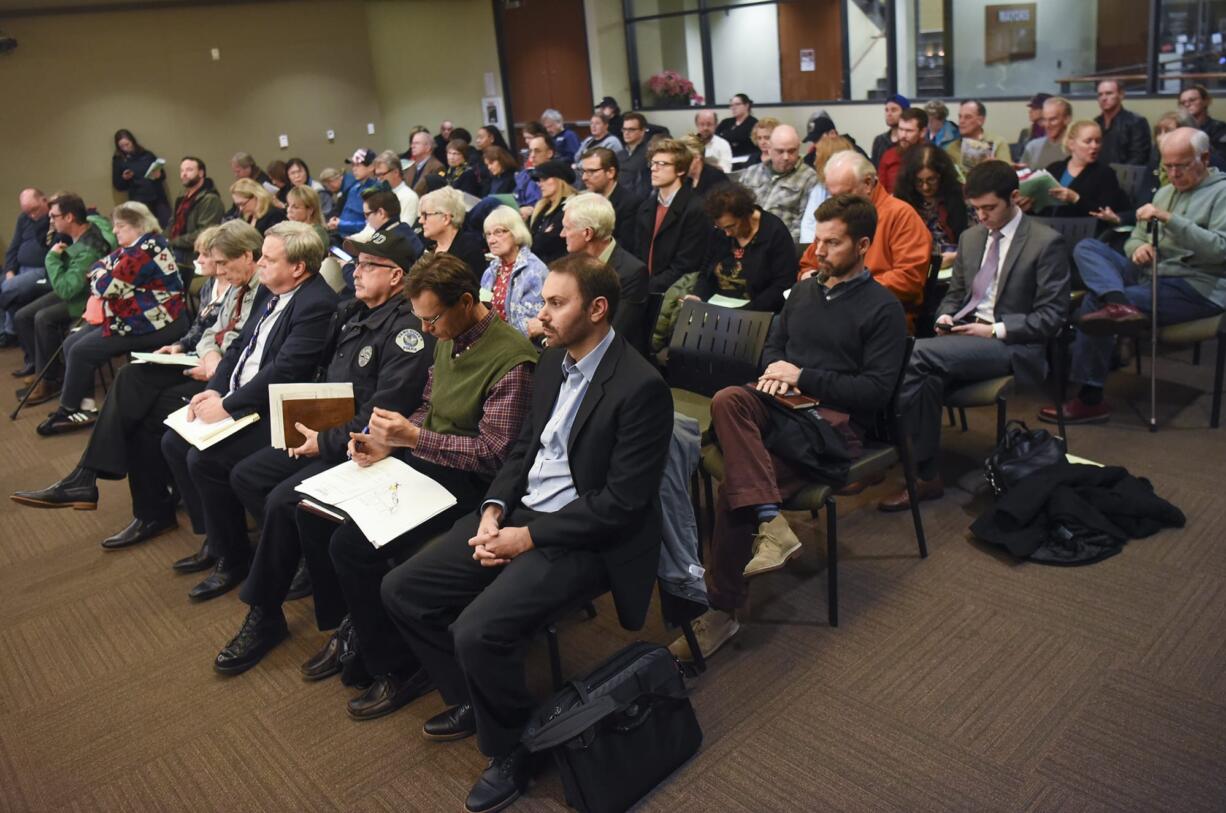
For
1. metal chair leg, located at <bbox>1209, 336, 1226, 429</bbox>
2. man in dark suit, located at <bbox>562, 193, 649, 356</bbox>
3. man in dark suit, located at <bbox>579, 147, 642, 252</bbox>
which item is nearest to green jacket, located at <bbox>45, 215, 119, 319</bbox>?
man in dark suit, located at <bbox>579, 147, 642, 252</bbox>

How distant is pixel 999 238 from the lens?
12.7 feet

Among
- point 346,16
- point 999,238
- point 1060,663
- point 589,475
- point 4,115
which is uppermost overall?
point 346,16

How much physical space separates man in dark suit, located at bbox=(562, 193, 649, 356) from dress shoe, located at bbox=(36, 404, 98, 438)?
3556 millimetres

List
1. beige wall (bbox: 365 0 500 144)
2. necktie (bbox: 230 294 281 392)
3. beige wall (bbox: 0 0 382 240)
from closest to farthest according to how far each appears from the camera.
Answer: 1. necktie (bbox: 230 294 281 392)
2. beige wall (bbox: 0 0 382 240)
3. beige wall (bbox: 365 0 500 144)

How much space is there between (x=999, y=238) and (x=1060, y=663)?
5.83ft

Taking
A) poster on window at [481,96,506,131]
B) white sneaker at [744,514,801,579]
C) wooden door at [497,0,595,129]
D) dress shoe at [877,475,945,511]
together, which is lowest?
dress shoe at [877,475,945,511]

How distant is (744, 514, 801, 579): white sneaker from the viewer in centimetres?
312

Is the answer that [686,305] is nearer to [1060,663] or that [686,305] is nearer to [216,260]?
[1060,663]

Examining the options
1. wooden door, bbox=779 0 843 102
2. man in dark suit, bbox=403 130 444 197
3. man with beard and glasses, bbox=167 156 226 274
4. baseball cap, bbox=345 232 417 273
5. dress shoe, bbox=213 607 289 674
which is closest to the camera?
dress shoe, bbox=213 607 289 674

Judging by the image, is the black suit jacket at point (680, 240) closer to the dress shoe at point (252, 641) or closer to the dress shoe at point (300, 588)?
the dress shoe at point (300, 588)

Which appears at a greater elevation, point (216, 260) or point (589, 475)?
point (216, 260)

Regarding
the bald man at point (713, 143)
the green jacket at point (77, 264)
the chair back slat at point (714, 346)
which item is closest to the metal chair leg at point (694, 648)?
the chair back slat at point (714, 346)

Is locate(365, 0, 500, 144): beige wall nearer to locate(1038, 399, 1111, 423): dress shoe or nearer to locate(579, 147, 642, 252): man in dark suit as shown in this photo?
locate(579, 147, 642, 252): man in dark suit

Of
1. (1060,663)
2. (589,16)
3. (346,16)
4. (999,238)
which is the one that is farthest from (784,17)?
(1060,663)
